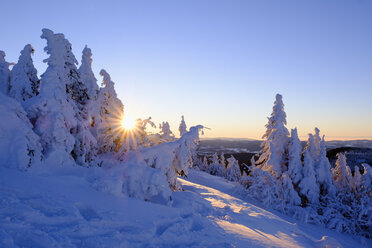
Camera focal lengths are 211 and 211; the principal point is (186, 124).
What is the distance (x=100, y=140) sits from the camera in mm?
14680

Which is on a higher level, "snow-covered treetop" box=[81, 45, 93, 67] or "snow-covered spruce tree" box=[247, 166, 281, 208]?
"snow-covered treetop" box=[81, 45, 93, 67]

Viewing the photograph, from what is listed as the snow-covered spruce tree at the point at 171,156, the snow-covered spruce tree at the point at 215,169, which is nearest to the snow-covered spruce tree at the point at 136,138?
the snow-covered spruce tree at the point at 171,156

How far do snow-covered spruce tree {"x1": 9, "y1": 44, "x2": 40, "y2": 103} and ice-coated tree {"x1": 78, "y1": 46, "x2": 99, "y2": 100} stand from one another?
3294mm

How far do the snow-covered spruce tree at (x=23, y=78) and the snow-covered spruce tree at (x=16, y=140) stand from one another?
6.89 meters

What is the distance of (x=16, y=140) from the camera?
25.5ft

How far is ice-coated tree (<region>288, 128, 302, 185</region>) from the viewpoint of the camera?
22453 millimetres

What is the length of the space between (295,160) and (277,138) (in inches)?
114

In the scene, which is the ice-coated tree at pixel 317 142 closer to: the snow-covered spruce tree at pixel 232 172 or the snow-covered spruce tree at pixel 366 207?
the snow-covered spruce tree at pixel 366 207

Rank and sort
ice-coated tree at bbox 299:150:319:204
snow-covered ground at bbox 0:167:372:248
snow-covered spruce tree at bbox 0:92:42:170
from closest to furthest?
snow-covered ground at bbox 0:167:372:248
snow-covered spruce tree at bbox 0:92:42:170
ice-coated tree at bbox 299:150:319:204

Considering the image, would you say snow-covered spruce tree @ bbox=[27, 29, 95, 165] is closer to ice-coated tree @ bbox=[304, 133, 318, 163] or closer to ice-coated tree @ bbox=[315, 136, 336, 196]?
ice-coated tree @ bbox=[304, 133, 318, 163]

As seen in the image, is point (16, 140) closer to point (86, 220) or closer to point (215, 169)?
point (86, 220)

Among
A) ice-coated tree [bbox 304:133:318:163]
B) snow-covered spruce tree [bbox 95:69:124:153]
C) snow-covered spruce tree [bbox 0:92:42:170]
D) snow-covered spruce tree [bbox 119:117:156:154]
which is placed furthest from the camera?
ice-coated tree [bbox 304:133:318:163]

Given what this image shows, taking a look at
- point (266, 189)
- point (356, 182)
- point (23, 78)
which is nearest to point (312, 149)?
point (356, 182)

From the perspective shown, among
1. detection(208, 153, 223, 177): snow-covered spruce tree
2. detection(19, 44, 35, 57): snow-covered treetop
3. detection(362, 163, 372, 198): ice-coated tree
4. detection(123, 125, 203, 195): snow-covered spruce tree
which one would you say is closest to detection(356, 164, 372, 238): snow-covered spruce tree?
detection(362, 163, 372, 198): ice-coated tree
